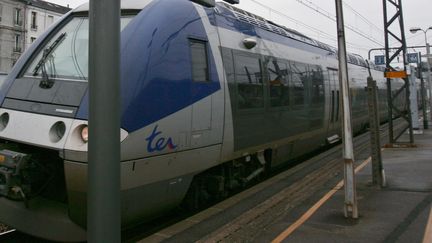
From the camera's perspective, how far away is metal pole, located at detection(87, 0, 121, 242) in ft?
9.37

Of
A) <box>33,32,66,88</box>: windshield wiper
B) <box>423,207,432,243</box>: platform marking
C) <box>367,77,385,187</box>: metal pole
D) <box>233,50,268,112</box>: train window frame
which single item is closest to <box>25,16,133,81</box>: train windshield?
<box>33,32,66,88</box>: windshield wiper

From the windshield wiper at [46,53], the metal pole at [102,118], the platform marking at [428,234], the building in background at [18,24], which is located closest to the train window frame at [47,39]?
the windshield wiper at [46,53]

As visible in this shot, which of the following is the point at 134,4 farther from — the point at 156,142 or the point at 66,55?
the point at 156,142

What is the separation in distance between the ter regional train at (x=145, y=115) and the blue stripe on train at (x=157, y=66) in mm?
12

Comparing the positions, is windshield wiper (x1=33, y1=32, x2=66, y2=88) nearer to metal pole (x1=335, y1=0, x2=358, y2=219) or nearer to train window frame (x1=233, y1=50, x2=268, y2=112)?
train window frame (x1=233, y1=50, x2=268, y2=112)

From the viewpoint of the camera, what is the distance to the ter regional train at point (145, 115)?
4508mm

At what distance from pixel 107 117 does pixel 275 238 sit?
2.86 metres

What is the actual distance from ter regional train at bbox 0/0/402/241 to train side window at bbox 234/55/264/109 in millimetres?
18

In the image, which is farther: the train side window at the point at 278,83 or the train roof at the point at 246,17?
the train side window at the point at 278,83

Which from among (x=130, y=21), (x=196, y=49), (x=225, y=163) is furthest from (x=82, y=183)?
(x=225, y=163)

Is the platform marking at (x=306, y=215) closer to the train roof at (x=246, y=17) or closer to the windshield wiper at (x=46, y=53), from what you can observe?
the train roof at (x=246, y=17)

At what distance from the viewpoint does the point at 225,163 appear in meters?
6.76

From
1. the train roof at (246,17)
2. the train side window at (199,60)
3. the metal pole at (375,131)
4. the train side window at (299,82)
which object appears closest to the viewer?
the train roof at (246,17)

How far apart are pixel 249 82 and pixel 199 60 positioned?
1519 mm
